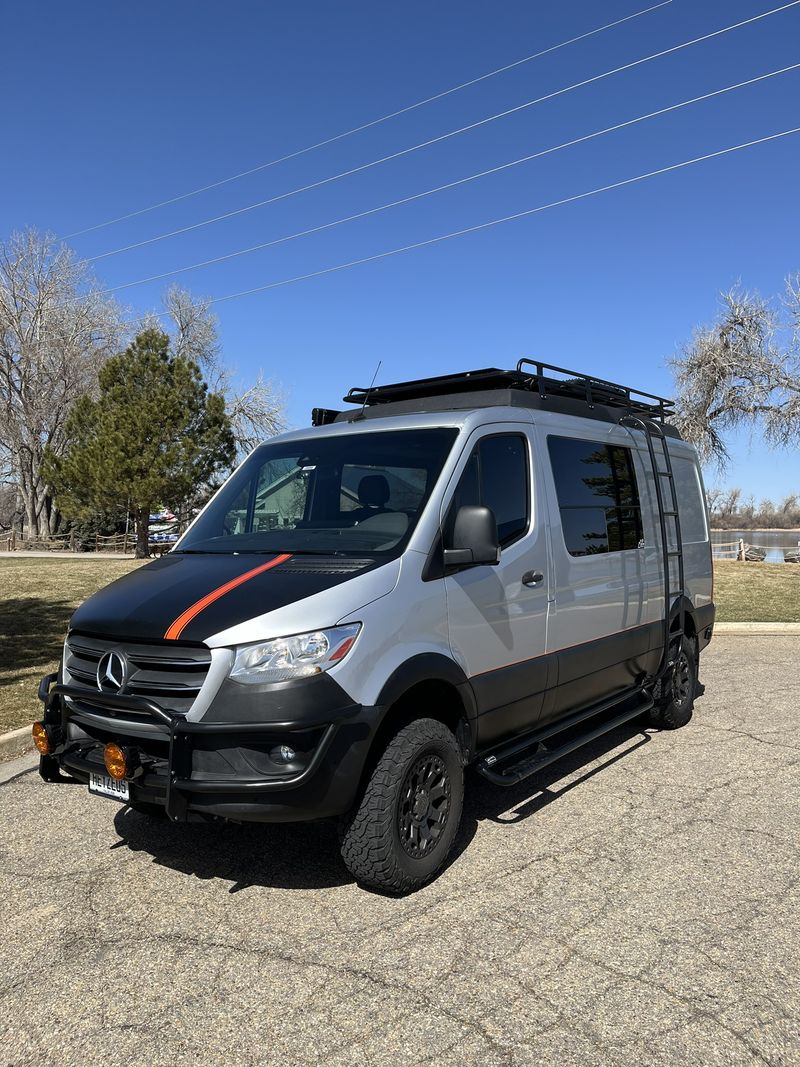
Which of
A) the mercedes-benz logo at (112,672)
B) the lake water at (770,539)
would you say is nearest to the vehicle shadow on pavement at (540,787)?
the mercedes-benz logo at (112,672)

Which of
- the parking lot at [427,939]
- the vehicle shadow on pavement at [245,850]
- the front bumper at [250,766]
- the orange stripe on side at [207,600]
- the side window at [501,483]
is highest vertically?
the side window at [501,483]

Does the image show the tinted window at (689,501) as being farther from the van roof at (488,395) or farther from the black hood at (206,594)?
the black hood at (206,594)

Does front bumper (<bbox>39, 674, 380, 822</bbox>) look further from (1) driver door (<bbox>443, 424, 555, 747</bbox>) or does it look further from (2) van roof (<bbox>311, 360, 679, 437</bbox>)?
(2) van roof (<bbox>311, 360, 679, 437</bbox>)

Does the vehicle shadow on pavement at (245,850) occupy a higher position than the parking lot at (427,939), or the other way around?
the vehicle shadow on pavement at (245,850)

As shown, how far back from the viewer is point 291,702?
3.27m

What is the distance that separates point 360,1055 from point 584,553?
10.9ft

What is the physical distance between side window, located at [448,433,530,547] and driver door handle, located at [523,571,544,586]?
22 centimetres

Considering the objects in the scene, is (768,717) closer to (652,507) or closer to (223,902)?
(652,507)

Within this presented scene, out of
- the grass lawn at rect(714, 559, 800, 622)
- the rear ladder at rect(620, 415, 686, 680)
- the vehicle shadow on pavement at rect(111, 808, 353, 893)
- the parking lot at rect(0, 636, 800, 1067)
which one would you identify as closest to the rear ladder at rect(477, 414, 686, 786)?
the rear ladder at rect(620, 415, 686, 680)

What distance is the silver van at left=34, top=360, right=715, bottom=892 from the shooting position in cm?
333

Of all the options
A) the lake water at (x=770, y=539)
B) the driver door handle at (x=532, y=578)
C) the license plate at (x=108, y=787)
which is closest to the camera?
the license plate at (x=108, y=787)

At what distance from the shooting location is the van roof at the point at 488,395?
195 inches

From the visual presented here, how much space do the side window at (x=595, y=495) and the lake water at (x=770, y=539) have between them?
24967mm

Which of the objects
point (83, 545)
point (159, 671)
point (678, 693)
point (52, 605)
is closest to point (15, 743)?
point (159, 671)
